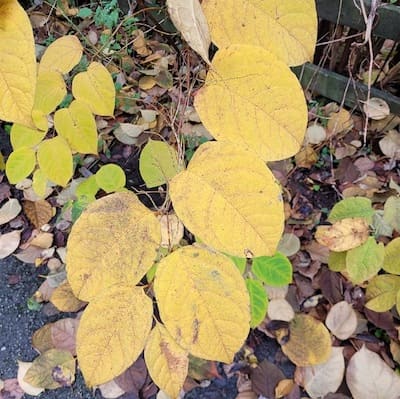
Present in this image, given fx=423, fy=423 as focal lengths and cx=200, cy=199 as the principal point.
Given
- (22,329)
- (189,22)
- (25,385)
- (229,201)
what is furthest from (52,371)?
(189,22)

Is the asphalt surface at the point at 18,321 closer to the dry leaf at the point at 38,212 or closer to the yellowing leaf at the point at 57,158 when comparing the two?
the dry leaf at the point at 38,212

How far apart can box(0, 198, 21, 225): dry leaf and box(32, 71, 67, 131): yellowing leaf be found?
37.9 inches

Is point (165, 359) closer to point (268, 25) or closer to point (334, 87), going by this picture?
point (268, 25)

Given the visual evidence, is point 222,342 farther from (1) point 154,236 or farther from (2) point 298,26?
(2) point 298,26

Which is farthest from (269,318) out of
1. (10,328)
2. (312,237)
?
(10,328)

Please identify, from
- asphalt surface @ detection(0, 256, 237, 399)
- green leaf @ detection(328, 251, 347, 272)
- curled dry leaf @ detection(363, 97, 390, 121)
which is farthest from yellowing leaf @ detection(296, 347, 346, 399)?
curled dry leaf @ detection(363, 97, 390, 121)

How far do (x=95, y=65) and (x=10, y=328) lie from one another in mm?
1025

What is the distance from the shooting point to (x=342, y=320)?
122 cm

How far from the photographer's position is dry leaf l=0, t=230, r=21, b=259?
4.81 ft

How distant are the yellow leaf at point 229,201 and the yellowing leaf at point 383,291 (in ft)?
2.38

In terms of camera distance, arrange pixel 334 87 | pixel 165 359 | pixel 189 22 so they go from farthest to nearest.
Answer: pixel 334 87
pixel 165 359
pixel 189 22

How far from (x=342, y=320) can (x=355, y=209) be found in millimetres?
463

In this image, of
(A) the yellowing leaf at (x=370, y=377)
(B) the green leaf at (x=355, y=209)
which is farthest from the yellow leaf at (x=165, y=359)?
(A) the yellowing leaf at (x=370, y=377)

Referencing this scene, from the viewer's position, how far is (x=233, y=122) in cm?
35
